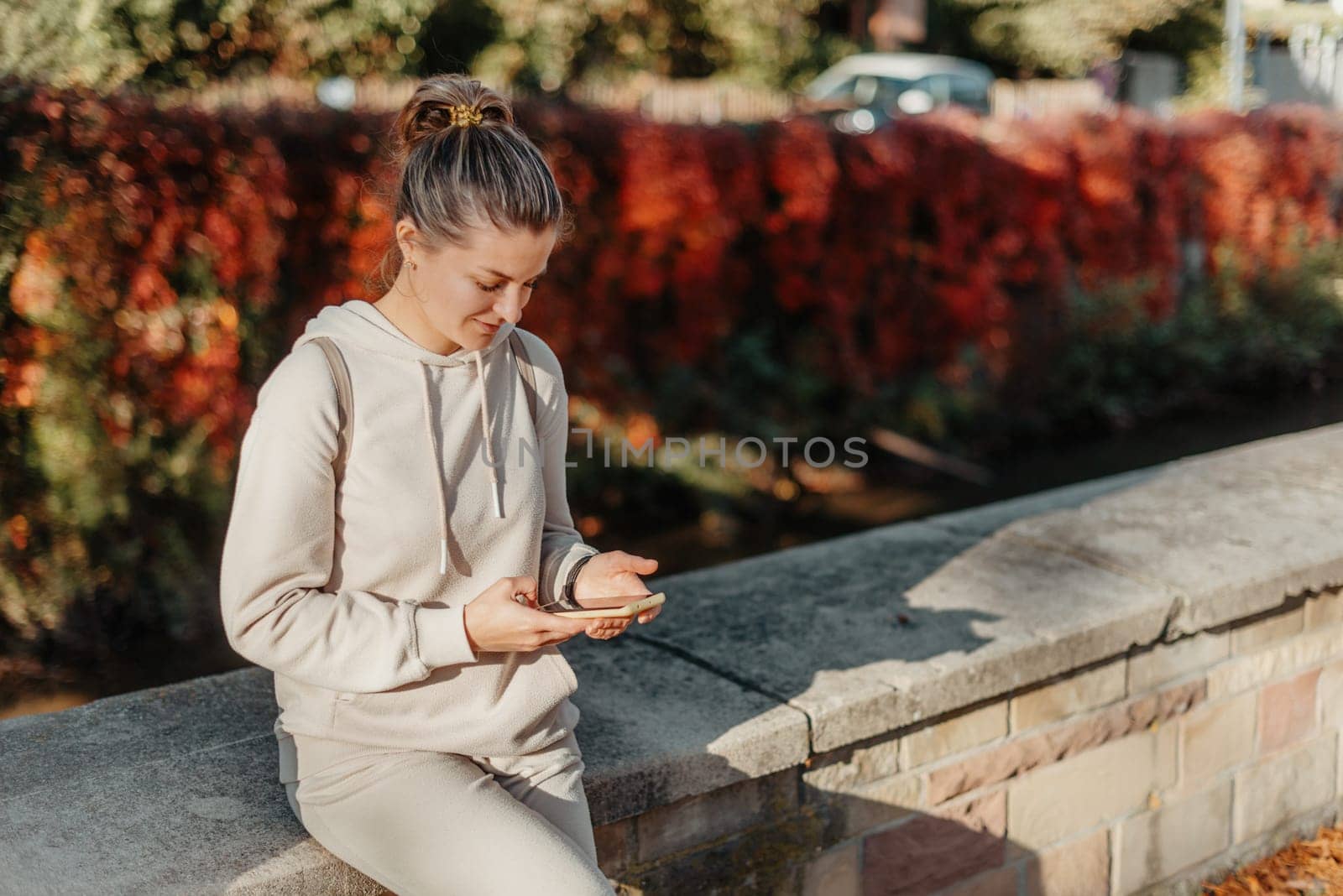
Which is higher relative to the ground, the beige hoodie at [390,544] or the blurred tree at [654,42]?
the blurred tree at [654,42]

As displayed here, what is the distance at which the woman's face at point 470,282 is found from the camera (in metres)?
1.77

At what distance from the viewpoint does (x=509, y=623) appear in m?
1.70

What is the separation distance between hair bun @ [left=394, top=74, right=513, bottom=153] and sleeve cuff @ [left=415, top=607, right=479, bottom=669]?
2.23ft

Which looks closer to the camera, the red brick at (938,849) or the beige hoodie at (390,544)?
the beige hoodie at (390,544)

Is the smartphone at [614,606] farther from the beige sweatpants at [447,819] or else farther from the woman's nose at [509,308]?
the woman's nose at [509,308]

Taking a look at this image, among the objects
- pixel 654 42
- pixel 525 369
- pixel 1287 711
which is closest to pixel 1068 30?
pixel 654 42

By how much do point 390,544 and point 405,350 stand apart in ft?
0.91

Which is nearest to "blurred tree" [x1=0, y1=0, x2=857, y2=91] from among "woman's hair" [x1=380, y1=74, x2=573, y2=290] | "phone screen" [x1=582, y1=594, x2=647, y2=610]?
"woman's hair" [x1=380, y1=74, x2=573, y2=290]

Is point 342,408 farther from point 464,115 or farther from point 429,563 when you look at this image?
point 464,115

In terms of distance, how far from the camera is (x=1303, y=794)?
3152mm

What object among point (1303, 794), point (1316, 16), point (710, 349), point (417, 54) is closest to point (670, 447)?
point (710, 349)

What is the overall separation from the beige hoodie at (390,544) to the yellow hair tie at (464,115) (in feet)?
0.98

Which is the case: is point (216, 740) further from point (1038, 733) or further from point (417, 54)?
point (417, 54)

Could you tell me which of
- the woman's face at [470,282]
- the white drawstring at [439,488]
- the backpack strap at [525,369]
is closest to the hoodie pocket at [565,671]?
the white drawstring at [439,488]
